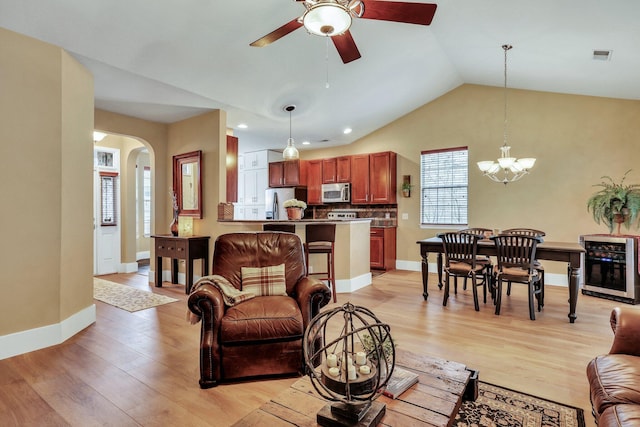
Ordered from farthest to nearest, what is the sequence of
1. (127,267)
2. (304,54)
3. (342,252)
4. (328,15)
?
(127,267), (342,252), (304,54), (328,15)

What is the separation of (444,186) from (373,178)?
54.5 inches

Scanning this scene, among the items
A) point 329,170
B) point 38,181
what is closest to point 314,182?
point 329,170

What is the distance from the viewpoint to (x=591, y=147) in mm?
4941

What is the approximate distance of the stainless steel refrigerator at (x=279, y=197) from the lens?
748 centimetres

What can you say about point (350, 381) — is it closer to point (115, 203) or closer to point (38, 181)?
point (38, 181)

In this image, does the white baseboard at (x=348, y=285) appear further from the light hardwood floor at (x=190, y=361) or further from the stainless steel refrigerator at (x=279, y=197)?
the stainless steel refrigerator at (x=279, y=197)

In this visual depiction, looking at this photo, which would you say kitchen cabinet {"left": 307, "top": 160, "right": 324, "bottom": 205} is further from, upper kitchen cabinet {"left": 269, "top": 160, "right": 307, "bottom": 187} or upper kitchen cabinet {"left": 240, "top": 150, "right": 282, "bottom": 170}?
upper kitchen cabinet {"left": 240, "top": 150, "right": 282, "bottom": 170}

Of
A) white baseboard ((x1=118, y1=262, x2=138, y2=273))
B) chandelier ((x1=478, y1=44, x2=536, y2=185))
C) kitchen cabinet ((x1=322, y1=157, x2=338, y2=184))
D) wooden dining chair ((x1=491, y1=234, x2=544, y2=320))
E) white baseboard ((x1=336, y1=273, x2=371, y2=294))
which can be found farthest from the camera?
kitchen cabinet ((x1=322, y1=157, x2=338, y2=184))

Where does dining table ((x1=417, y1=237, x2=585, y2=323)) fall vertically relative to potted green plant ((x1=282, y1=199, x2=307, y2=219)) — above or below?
below

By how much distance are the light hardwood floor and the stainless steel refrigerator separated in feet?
11.9

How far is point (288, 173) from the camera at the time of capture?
7598mm

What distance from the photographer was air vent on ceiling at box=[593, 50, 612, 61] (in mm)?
3498

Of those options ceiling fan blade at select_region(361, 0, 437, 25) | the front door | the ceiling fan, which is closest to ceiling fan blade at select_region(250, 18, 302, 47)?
the ceiling fan

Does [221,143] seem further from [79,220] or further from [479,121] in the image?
[479,121]
